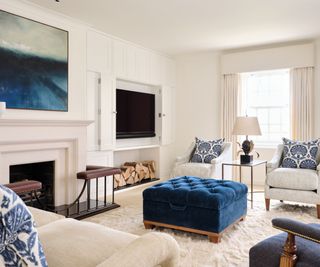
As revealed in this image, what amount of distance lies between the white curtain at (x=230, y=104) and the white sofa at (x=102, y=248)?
4672 millimetres

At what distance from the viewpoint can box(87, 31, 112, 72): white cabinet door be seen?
479cm

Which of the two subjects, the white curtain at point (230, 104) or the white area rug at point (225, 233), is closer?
the white area rug at point (225, 233)

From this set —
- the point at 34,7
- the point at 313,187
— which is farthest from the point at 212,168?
the point at 34,7

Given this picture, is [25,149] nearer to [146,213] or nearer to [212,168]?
[146,213]

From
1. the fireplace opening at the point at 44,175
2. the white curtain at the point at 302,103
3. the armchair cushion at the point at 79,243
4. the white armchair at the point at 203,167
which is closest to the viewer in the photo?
the armchair cushion at the point at 79,243

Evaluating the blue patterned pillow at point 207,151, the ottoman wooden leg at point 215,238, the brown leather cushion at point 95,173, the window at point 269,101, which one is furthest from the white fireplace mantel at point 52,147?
the window at point 269,101

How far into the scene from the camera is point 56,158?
4.11 metres

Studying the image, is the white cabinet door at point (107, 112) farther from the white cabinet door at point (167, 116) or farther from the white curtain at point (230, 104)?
the white curtain at point (230, 104)

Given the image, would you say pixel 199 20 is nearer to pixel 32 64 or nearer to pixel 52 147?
pixel 32 64

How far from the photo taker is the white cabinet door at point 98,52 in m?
4.79

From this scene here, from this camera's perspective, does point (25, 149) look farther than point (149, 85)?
No

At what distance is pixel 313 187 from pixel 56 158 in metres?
3.12

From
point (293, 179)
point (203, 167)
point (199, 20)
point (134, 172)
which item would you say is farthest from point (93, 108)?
point (293, 179)

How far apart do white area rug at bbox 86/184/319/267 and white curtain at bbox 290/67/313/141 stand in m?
1.47
